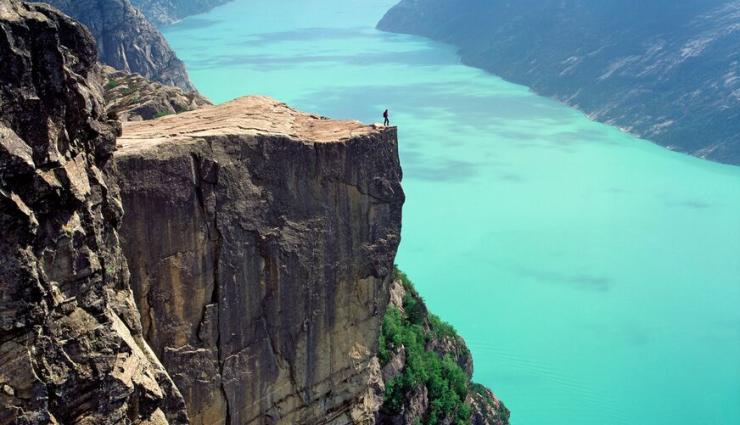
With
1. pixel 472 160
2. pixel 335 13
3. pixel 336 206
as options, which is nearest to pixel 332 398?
pixel 336 206

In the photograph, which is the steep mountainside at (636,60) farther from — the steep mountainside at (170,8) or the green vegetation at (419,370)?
the green vegetation at (419,370)

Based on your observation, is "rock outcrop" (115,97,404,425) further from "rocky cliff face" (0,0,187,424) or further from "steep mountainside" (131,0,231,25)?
"steep mountainside" (131,0,231,25)

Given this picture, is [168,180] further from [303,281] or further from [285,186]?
[303,281]

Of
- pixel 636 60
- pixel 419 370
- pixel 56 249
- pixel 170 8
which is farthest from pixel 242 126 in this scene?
pixel 170 8

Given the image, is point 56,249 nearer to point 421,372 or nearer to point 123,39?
point 421,372

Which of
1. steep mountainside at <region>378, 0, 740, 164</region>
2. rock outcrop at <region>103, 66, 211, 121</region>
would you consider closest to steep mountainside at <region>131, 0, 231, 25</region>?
steep mountainside at <region>378, 0, 740, 164</region>

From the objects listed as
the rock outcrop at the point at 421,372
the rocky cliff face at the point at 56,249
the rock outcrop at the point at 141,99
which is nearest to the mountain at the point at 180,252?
the rocky cliff face at the point at 56,249
